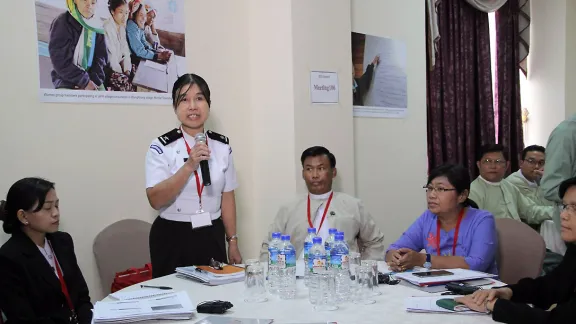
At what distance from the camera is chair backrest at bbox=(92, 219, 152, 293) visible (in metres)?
3.03

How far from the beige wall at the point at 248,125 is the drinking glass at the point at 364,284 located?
157 cm

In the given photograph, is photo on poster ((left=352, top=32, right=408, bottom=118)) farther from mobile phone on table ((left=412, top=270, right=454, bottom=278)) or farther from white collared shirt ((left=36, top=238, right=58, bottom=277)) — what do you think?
white collared shirt ((left=36, top=238, right=58, bottom=277))

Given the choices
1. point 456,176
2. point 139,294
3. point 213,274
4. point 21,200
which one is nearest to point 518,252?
point 456,176

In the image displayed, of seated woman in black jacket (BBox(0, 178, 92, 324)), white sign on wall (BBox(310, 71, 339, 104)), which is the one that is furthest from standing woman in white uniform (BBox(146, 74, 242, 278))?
white sign on wall (BBox(310, 71, 339, 104))

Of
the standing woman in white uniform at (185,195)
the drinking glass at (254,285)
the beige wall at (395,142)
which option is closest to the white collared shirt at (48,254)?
the standing woman in white uniform at (185,195)

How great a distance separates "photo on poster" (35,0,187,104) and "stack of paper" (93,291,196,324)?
1640 mm

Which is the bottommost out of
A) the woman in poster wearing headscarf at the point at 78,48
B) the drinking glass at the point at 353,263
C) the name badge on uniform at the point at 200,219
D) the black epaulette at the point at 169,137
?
the drinking glass at the point at 353,263

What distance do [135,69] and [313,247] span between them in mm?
1814

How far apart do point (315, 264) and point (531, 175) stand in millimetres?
3298

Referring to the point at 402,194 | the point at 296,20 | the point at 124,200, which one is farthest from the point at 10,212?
the point at 402,194

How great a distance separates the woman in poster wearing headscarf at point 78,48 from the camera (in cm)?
297

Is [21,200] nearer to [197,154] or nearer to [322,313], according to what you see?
[197,154]

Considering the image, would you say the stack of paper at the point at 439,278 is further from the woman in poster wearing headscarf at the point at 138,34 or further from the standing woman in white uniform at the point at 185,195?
the woman in poster wearing headscarf at the point at 138,34

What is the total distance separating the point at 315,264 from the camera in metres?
1.93
